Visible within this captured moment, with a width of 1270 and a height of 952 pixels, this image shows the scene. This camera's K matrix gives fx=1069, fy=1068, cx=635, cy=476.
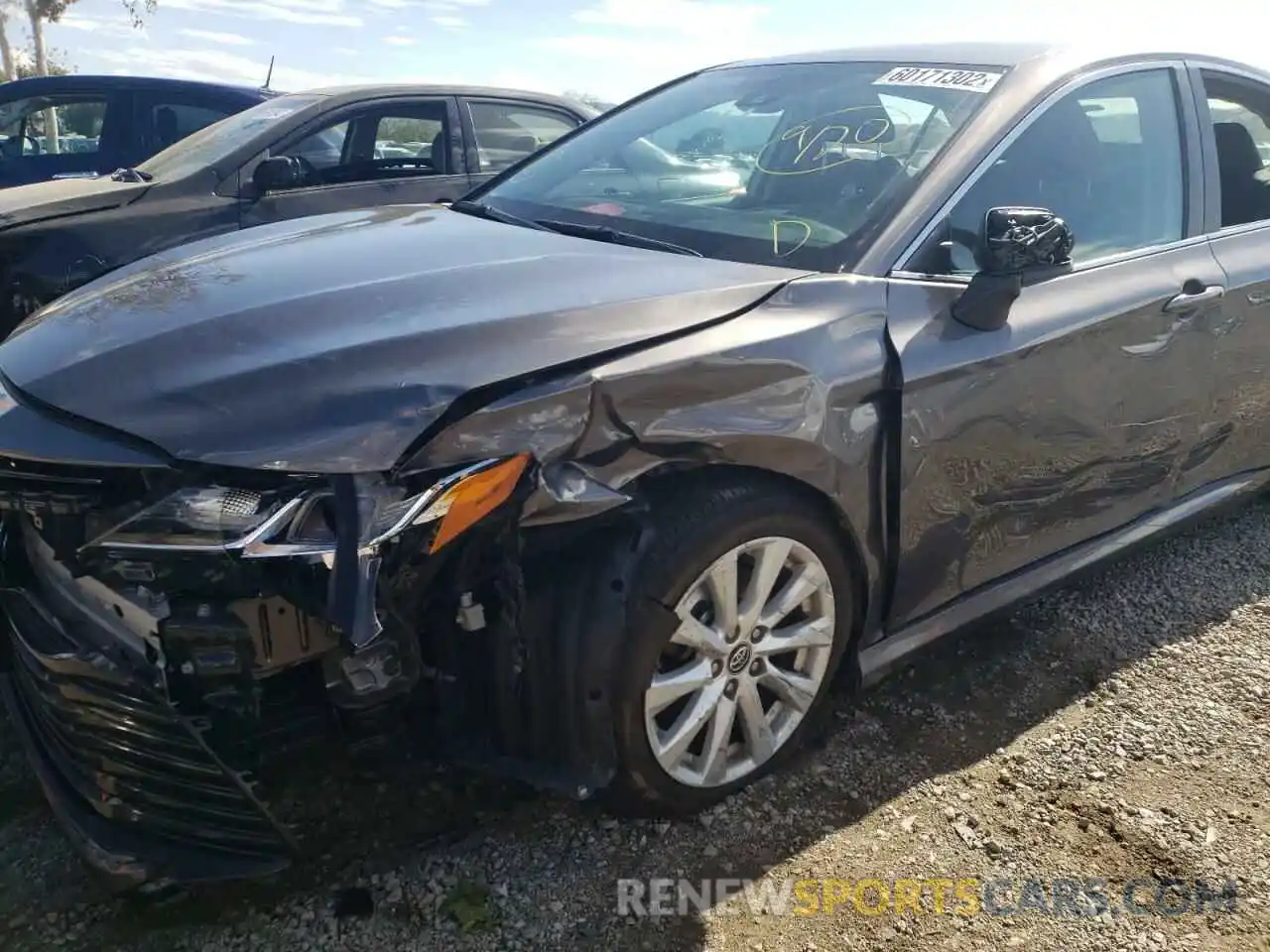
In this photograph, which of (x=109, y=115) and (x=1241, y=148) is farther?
(x=109, y=115)

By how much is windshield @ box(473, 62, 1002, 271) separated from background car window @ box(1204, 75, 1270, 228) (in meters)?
1.02

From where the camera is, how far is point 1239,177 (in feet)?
11.1

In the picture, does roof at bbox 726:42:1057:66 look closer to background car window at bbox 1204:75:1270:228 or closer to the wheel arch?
background car window at bbox 1204:75:1270:228

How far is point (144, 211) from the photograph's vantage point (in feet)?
16.7

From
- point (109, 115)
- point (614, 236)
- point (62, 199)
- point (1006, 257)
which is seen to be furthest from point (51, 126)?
point (1006, 257)

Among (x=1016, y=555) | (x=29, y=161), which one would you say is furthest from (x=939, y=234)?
(x=29, y=161)

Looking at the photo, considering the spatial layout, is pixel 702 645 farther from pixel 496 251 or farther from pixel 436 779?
pixel 496 251

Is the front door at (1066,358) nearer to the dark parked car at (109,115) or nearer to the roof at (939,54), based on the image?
the roof at (939,54)

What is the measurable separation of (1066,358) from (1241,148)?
1406 mm

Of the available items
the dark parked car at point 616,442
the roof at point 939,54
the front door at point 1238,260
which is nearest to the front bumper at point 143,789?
the dark parked car at point 616,442

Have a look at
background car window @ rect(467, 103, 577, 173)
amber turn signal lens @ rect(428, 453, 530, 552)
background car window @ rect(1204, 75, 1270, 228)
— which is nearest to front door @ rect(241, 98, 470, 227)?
background car window @ rect(467, 103, 577, 173)

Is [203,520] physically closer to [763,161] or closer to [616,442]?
[616,442]

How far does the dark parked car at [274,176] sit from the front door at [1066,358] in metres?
3.77

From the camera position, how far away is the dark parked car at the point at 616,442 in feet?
5.92
